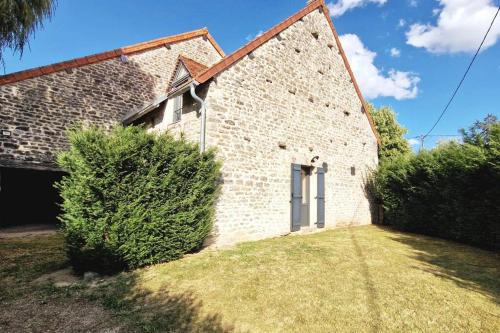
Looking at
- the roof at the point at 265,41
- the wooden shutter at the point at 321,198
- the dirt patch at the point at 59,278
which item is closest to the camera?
the dirt patch at the point at 59,278

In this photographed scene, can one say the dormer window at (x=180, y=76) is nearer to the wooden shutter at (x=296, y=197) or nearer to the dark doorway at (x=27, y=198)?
the wooden shutter at (x=296, y=197)

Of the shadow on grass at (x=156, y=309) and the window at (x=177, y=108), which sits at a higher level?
the window at (x=177, y=108)

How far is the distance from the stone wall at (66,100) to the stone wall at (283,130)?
6.55 m

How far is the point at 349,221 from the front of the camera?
12000 mm

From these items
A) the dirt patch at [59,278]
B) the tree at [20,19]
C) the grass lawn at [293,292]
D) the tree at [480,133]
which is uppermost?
the tree at [20,19]

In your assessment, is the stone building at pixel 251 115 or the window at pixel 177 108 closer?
the stone building at pixel 251 115

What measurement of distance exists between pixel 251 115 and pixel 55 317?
6280 mm

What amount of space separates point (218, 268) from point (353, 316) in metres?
2.65

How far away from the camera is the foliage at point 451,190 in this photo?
746cm

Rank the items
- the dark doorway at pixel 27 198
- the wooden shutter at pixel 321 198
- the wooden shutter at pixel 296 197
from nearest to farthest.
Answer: the wooden shutter at pixel 296 197
the wooden shutter at pixel 321 198
the dark doorway at pixel 27 198

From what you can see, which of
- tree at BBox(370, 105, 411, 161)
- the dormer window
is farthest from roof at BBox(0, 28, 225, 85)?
tree at BBox(370, 105, 411, 161)

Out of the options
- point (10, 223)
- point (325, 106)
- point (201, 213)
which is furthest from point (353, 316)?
point (10, 223)

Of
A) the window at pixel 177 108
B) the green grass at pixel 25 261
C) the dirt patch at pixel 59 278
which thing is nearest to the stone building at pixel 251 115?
the window at pixel 177 108

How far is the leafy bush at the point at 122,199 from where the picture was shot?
496cm
